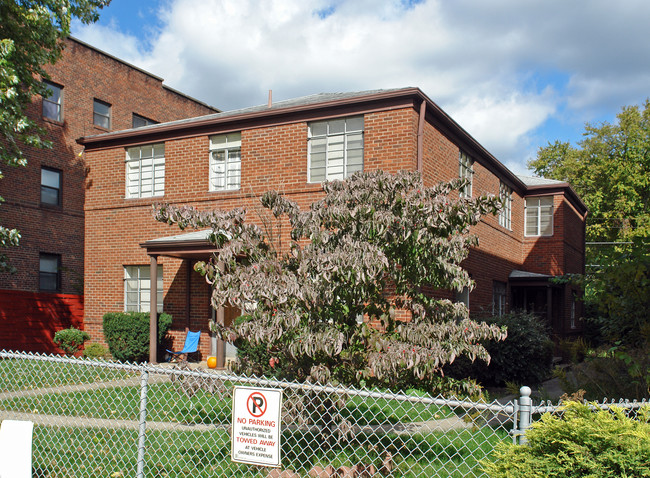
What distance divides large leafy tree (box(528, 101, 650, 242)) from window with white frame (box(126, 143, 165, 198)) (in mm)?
23811

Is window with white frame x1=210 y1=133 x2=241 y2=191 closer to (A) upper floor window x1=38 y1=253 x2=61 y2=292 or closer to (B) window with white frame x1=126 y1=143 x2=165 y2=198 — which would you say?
(B) window with white frame x1=126 y1=143 x2=165 y2=198

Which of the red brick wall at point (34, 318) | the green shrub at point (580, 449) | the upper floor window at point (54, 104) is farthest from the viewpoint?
the upper floor window at point (54, 104)

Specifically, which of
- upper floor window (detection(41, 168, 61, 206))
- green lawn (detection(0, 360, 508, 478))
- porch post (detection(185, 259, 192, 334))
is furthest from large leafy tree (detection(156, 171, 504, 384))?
upper floor window (detection(41, 168, 61, 206))

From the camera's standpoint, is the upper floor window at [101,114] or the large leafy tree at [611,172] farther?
the large leafy tree at [611,172]

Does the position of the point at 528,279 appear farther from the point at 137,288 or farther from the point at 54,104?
the point at 54,104

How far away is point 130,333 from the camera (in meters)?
14.9

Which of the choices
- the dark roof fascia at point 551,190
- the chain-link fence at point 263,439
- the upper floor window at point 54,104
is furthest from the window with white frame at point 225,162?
the dark roof fascia at point 551,190

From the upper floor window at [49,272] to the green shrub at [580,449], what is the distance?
19394 millimetres

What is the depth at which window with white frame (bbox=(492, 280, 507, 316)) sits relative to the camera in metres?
18.0

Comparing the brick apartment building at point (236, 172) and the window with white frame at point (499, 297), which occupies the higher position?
the brick apartment building at point (236, 172)

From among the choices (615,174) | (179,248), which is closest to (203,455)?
(179,248)

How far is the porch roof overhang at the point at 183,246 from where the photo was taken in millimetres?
13852

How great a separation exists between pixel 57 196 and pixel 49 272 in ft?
8.26

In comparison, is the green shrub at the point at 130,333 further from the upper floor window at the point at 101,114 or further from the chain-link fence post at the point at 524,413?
the chain-link fence post at the point at 524,413
